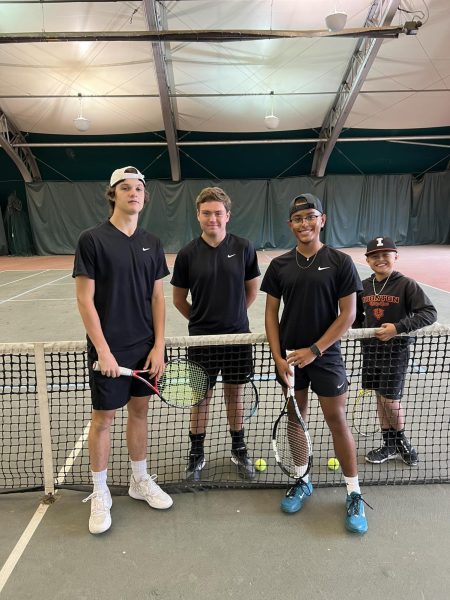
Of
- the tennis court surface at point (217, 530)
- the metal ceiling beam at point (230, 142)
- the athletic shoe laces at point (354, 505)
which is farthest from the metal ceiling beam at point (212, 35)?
the athletic shoe laces at point (354, 505)

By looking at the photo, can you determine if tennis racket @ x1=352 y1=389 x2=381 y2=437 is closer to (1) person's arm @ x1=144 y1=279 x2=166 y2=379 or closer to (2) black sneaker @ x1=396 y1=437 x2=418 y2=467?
Result: (2) black sneaker @ x1=396 y1=437 x2=418 y2=467

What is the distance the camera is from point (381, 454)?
2553 mm

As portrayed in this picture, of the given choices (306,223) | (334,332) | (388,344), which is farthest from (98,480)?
(388,344)

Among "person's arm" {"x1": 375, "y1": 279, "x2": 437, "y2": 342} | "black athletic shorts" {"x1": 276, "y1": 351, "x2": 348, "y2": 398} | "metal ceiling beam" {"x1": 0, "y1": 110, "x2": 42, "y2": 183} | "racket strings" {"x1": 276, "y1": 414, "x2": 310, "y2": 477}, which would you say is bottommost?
"racket strings" {"x1": 276, "y1": 414, "x2": 310, "y2": 477}

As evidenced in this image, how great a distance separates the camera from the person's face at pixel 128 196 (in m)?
1.91

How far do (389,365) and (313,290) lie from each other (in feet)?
2.87

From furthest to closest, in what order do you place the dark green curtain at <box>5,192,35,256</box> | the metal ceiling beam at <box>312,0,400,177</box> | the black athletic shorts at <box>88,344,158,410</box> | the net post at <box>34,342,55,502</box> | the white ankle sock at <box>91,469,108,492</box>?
the dark green curtain at <box>5,192,35,256</box> → the metal ceiling beam at <box>312,0,400,177</box> → the net post at <box>34,342,55,502</box> → the white ankle sock at <box>91,469,108,492</box> → the black athletic shorts at <box>88,344,158,410</box>

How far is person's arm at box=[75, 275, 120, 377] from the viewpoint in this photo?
1842 millimetres

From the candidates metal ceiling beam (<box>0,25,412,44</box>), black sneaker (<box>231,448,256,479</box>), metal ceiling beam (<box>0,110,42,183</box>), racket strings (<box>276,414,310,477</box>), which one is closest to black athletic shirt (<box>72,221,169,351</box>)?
racket strings (<box>276,414,310,477</box>)

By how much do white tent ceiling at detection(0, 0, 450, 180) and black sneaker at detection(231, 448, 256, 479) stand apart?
1044 centimetres

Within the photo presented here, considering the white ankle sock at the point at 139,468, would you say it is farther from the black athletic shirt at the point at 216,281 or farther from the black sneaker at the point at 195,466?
the black athletic shirt at the point at 216,281

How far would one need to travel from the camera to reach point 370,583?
5.51ft

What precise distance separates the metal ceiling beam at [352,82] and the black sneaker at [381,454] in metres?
10.9

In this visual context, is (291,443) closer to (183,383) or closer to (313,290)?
(183,383)
